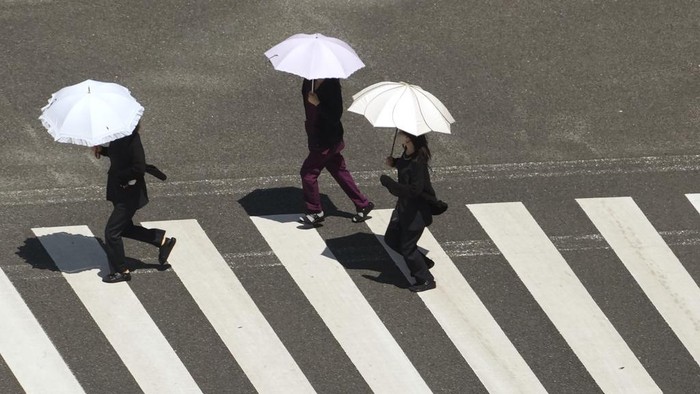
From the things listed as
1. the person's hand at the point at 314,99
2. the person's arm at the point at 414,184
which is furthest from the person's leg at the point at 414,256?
the person's hand at the point at 314,99

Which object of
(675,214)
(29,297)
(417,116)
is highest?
(417,116)

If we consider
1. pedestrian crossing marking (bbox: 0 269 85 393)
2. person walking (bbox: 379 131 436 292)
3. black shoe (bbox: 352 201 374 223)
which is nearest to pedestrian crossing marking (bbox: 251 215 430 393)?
black shoe (bbox: 352 201 374 223)

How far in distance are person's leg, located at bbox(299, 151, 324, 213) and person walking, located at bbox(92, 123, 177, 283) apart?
1.45 meters

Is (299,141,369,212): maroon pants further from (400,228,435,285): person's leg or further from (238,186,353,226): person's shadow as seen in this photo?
(400,228,435,285): person's leg

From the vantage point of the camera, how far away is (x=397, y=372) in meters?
11.7

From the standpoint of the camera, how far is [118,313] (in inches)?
478

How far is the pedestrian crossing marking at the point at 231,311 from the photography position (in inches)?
456

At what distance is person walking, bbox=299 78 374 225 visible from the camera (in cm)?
1287

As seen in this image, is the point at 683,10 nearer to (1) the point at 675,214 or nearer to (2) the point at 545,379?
(1) the point at 675,214

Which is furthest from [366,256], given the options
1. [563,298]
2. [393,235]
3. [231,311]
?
[563,298]

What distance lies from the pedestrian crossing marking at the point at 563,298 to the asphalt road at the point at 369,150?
0.39 feet

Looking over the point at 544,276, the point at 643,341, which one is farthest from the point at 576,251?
the point at 643,341

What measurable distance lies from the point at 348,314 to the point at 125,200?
2.31 meters

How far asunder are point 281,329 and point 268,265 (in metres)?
0.96
